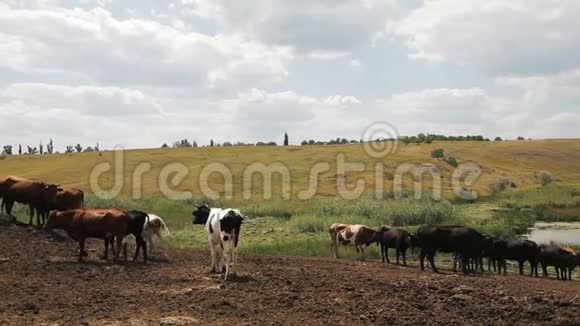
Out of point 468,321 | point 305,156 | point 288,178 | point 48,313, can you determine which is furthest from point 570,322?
point 305,156

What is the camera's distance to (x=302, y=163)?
236 feet

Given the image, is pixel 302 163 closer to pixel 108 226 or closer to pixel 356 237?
pixel 356 237

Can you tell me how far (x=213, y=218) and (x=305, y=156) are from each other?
61591 millimetres

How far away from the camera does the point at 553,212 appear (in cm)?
4556

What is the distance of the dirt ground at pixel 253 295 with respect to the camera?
1177cm

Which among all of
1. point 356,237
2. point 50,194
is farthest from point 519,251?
point 50,194

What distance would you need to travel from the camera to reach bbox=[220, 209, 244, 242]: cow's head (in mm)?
15688

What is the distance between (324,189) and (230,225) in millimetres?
39898

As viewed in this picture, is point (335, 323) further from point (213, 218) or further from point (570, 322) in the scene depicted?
point (213, 218)

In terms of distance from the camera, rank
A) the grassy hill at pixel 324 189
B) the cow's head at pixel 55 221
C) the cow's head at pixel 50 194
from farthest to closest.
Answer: the grassy hill at pixel 324 189 → the cow's head at pixel 50 194 → the cow's head at pixel 55 221

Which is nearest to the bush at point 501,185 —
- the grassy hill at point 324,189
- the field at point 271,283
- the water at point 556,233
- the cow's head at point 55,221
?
the grassy hill at point 324,189

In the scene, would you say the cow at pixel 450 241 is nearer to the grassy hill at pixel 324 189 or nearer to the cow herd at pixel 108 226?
the grassy hill at pixel 324 189

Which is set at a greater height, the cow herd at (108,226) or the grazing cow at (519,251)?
the cow herd at (108,226)

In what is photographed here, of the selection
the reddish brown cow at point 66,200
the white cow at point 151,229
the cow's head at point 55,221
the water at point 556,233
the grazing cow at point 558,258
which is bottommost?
the water at point 556,233
